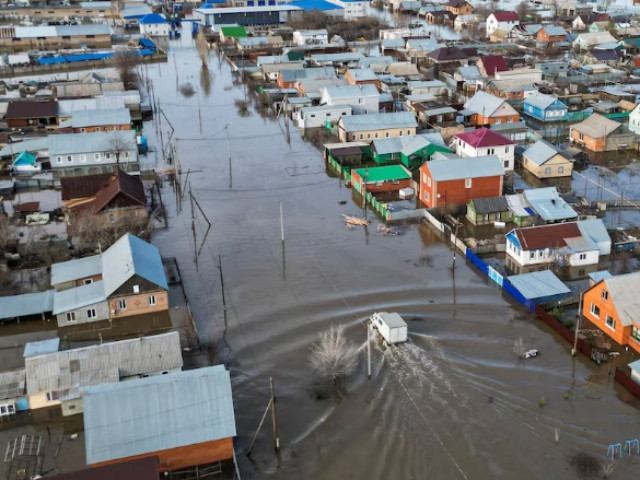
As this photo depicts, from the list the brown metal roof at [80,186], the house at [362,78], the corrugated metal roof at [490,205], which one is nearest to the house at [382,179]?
the corrugated metal roof at [490,205]

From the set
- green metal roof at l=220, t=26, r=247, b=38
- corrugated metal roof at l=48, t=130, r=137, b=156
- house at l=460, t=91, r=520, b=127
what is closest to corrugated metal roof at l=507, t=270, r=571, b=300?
house at l=460, t=91, r=520, b=127

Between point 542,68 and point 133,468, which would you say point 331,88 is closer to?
point 542,68

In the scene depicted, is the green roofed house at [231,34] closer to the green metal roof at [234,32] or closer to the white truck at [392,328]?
the green metal roof at [234,32]

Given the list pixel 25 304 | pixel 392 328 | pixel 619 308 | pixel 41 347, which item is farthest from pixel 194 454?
pixel 619 308

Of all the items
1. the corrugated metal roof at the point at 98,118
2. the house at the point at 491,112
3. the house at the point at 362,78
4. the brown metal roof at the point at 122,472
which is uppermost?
the house at the point at 362,78

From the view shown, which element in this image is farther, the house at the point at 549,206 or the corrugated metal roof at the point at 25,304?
the house at the point at 549,206

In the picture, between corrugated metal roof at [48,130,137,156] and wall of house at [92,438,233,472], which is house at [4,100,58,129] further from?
wall of house at [92,438,233,472]

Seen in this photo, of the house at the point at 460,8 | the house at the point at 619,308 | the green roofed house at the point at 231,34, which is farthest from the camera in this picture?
the house at the point at 460,8
